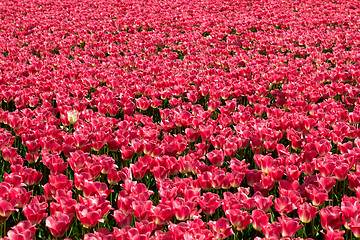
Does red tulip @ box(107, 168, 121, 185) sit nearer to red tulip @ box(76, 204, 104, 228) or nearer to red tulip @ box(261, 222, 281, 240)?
red tulip @ box(76, 204, 104, 228)

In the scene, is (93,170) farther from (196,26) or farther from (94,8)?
(94,8)

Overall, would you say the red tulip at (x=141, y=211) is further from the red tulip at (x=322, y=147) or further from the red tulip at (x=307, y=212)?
the red tulip at (x=322, y=147)

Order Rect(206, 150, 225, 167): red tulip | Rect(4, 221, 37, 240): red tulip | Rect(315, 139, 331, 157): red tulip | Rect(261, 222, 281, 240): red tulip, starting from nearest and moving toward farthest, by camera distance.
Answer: Rect(4, 221, 37, 240): red tulip
Rect(261, 222, 281, 240): red tulip
Rect(206, 150, 225, 167): red tulip
Rect(315, 139, 331, 157): red tulip

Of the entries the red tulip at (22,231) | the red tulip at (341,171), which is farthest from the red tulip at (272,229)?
the red tulip at (22,231)

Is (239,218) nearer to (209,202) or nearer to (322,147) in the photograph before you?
(209,202)

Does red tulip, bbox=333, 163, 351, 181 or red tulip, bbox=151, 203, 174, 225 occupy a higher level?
red tulip, bbox=151, 203, 174, 225

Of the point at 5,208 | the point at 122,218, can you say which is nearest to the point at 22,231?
the point at 5,208

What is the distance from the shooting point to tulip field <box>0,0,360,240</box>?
8.18 ft

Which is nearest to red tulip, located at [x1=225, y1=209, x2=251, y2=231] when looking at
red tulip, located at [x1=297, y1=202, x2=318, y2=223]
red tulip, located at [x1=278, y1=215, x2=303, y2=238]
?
red tulip, located at [x1=278, y1=215, x2=303, y2=238]

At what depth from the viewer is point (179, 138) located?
3.69m

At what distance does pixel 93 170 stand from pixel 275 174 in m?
1.35

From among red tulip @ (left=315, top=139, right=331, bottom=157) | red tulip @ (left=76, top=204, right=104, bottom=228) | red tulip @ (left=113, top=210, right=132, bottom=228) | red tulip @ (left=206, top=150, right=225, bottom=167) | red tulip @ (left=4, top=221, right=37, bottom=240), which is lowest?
red tulip @ (left=315, top=139, right=331, bottom=157)

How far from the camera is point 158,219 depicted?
2.47m

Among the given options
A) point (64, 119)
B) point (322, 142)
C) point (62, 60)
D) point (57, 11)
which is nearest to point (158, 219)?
point (322, 142)
